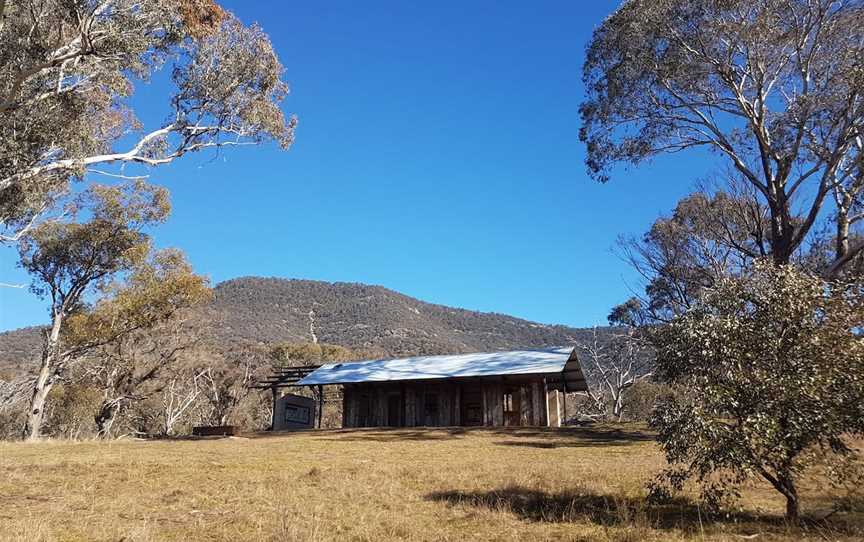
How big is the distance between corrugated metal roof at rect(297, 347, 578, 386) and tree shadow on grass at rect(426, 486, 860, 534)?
18.7 m

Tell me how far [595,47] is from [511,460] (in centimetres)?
1628

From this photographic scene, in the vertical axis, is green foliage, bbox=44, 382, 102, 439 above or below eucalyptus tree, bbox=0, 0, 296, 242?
below

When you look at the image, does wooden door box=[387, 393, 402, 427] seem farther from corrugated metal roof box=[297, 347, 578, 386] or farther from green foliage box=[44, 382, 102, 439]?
green foliage box=[44, 382, 102, 439]

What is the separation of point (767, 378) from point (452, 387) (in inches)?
1065

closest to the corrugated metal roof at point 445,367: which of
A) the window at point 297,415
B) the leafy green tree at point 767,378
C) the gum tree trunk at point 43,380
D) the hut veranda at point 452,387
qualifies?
the hut veranda at point 452,387

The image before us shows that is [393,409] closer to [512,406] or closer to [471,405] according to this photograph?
[471,405]

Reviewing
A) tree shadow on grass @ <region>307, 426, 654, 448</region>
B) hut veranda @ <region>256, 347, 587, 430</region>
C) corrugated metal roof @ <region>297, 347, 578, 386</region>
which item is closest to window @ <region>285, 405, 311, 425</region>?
hut veranda @ <region>256, 347, 587, 430</region>

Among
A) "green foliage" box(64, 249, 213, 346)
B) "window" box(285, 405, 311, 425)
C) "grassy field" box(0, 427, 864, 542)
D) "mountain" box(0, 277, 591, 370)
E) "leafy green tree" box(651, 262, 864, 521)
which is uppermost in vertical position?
"mountain" box(0, 277, 591, 370)

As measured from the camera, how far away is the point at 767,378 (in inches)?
318

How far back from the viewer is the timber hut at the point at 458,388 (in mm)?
32156

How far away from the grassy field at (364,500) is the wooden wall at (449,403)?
1456 cm

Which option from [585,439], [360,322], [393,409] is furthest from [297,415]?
[360,322]

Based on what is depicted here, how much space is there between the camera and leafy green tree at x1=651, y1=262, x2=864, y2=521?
784 cm

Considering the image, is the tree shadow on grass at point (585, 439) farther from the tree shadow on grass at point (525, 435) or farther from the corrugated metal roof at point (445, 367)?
the corrugated metal roof at point (445, 367)
